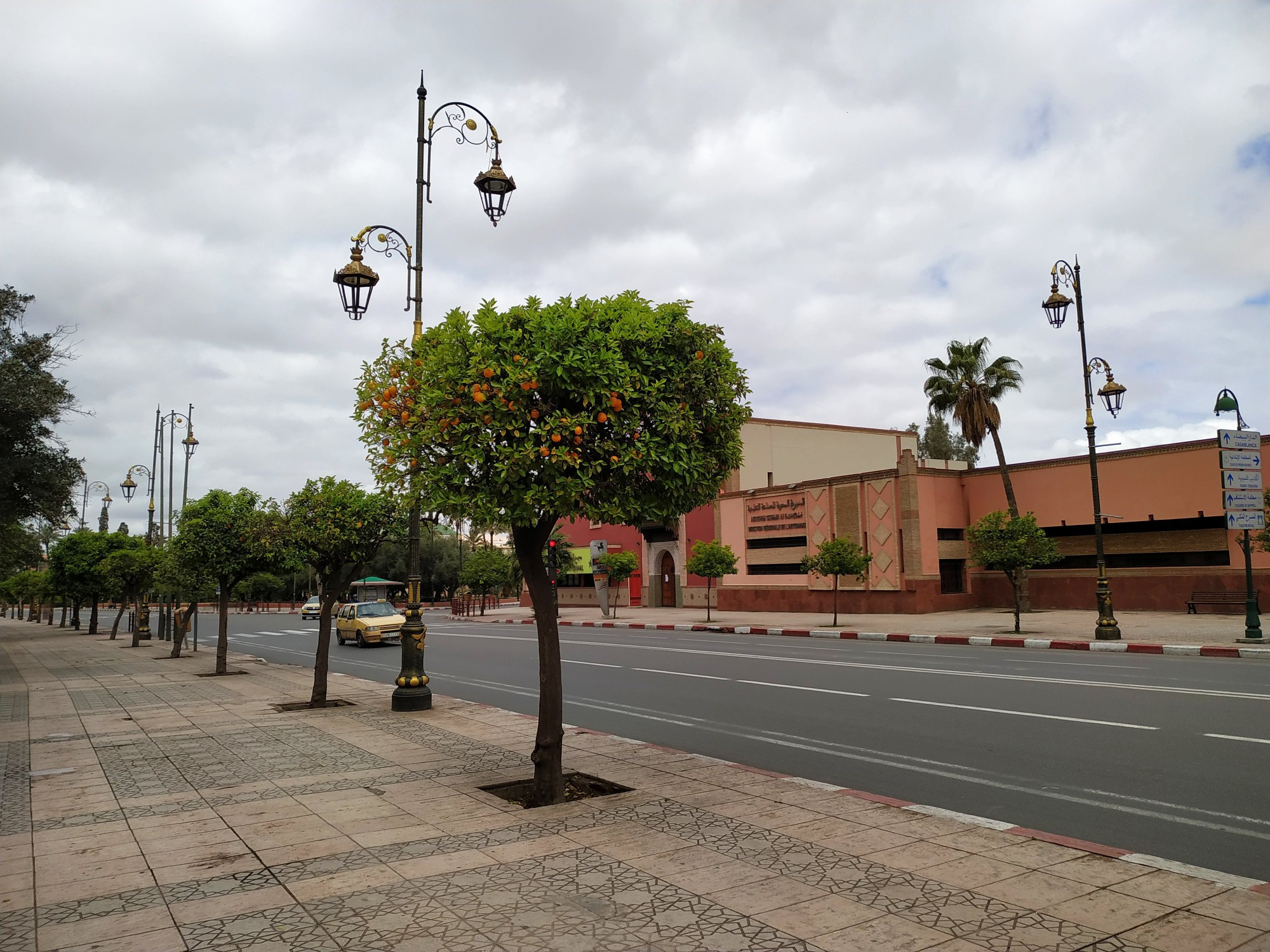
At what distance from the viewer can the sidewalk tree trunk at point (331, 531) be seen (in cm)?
1288

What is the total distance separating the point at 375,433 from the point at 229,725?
6.36 m

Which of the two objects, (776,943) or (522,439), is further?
(522,439)

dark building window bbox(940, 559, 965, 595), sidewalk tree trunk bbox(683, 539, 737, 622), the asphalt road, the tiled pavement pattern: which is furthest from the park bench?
the tiled pavement pattern

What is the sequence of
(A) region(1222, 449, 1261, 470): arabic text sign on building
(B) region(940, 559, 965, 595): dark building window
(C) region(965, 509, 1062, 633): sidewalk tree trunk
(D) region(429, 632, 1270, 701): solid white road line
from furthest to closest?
1. (B) region(940, 559, 965, 595): dark building window
2. (C) region(965, 509, 1062, 633): sidewalk tree trunk
3. (A) region(1222, 449, 1261, 470): arabic text sign on building
4. (D) region(429, 632, 1270, 701): solid white road line

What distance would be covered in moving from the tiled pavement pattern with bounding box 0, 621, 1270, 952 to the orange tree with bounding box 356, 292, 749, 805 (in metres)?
1.25

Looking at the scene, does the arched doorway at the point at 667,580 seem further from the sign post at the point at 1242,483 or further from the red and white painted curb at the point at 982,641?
the sign post at the point at 1242,483

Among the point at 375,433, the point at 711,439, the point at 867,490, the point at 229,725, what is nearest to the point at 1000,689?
the point at 711,439

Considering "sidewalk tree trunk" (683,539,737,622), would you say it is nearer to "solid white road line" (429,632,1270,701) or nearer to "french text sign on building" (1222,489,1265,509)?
"solid white road line" (429,632,1270,701)

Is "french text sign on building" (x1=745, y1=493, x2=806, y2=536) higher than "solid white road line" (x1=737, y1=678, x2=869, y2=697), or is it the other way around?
"french text sign on building" (x1=745, y1=493, x2=806, y2=536)

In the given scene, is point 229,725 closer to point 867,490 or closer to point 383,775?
point 383,775

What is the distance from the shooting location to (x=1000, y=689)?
511 inches

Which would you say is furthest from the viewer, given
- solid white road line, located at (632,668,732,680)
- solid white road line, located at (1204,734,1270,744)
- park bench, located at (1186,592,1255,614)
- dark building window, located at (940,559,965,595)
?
dark building window, located at (940,559,965,595)

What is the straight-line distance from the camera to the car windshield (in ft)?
95.6

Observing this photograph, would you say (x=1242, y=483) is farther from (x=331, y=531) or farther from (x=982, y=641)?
(x=331, y=531)
